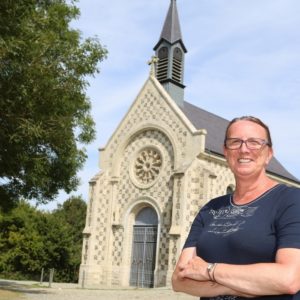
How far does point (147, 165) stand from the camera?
29531 mm

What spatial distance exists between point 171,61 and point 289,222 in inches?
1195

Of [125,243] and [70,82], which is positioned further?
[125,243]

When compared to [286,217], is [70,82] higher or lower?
higher

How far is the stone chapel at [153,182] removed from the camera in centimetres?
2659

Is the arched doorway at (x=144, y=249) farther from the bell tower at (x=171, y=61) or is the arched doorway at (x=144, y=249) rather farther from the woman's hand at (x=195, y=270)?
the woman's hand at (x=195, y=270)

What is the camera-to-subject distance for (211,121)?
33.9 m

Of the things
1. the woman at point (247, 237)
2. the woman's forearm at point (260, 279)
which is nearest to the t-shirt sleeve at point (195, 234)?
the woman at point (247, 237)

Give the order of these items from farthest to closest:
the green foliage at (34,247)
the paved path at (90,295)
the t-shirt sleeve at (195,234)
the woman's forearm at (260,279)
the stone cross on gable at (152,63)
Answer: the green foliage at (34,247)
the stone cross on gable at (152,63)
the paved path at (90,295)
the t-shirt sleeve at (195,234)
the woman's forearm at (260,279)

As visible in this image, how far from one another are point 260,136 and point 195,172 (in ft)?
78.6

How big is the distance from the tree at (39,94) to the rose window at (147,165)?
9.89 m

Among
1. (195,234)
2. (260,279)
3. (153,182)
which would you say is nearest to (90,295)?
(153,182)

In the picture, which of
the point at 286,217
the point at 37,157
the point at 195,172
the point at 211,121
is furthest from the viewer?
the point at 211,121

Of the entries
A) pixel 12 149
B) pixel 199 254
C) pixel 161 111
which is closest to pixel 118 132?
pixel 161 111

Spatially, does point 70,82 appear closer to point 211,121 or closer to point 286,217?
point 286,217
